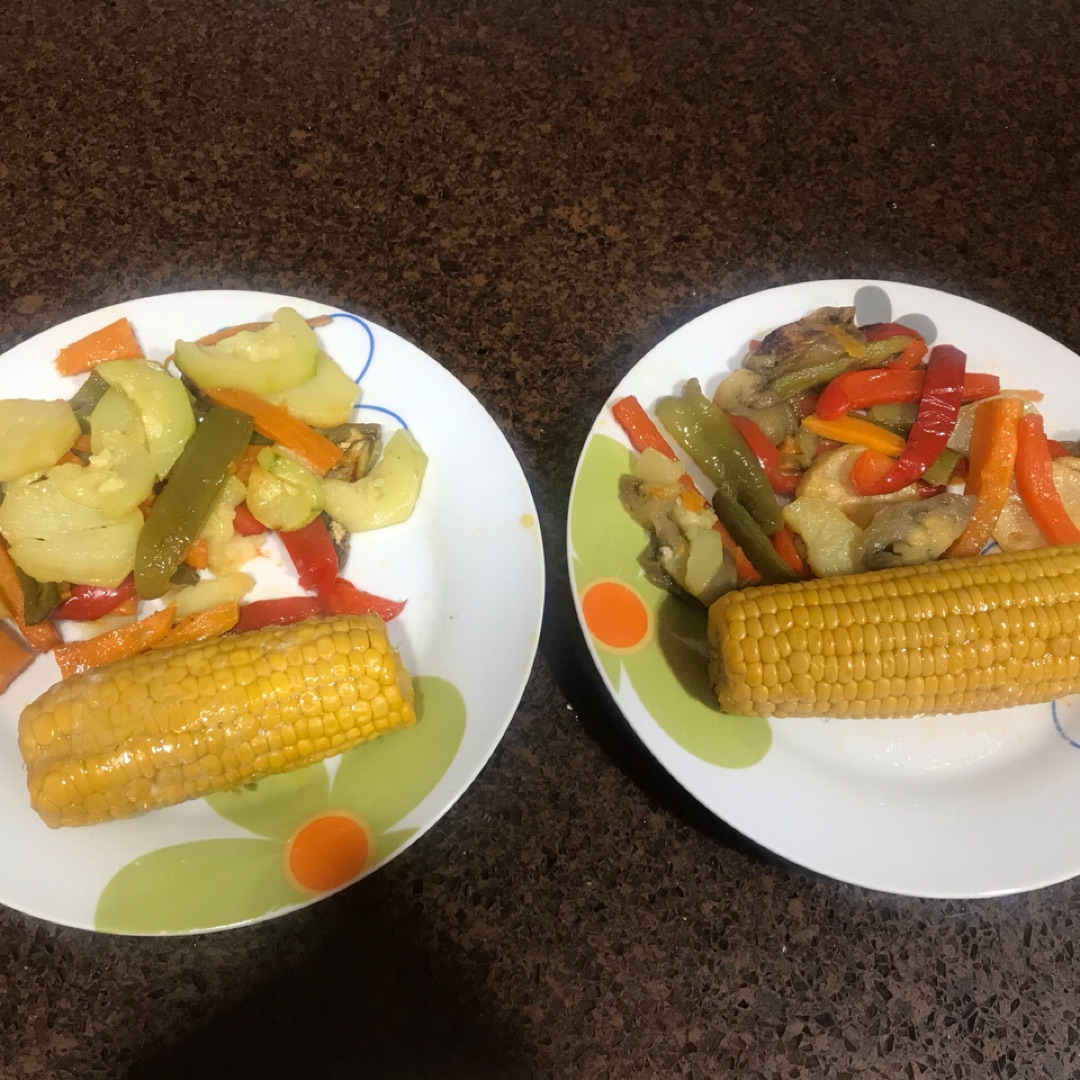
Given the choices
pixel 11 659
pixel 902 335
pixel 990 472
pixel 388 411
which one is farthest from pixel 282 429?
pixel 990 472

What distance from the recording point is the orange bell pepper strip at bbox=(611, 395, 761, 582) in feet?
4.61

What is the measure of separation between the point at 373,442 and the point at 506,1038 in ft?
3.29

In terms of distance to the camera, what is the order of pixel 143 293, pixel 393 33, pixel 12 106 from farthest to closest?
pixel 393 33
pixel 12 106
pixel 143 293

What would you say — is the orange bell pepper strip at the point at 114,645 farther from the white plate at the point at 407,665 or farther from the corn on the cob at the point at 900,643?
the corn on the cob at the point at 900,643

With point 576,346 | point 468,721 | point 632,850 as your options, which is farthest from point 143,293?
point 632,850

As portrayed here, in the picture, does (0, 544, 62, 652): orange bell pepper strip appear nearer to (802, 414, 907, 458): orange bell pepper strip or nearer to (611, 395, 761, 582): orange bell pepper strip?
(611, 395, 761, 582): orange bell pepper strip

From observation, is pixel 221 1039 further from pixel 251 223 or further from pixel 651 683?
pixel 251 223

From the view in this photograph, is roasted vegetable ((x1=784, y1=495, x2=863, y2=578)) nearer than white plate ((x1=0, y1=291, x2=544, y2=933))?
No

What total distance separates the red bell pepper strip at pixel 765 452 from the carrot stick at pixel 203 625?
95cm

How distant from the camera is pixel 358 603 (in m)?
1.37

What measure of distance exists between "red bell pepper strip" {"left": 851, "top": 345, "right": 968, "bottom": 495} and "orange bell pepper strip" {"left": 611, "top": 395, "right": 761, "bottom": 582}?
276 millimetres

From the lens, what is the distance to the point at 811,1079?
124 centimetres

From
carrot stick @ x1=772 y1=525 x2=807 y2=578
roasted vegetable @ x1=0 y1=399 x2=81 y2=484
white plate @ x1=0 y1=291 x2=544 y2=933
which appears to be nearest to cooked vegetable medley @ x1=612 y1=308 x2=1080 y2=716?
carrot stick @ x1=772 y1=525 x2=807 y2=578

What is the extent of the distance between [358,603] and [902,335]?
114 centimetres
